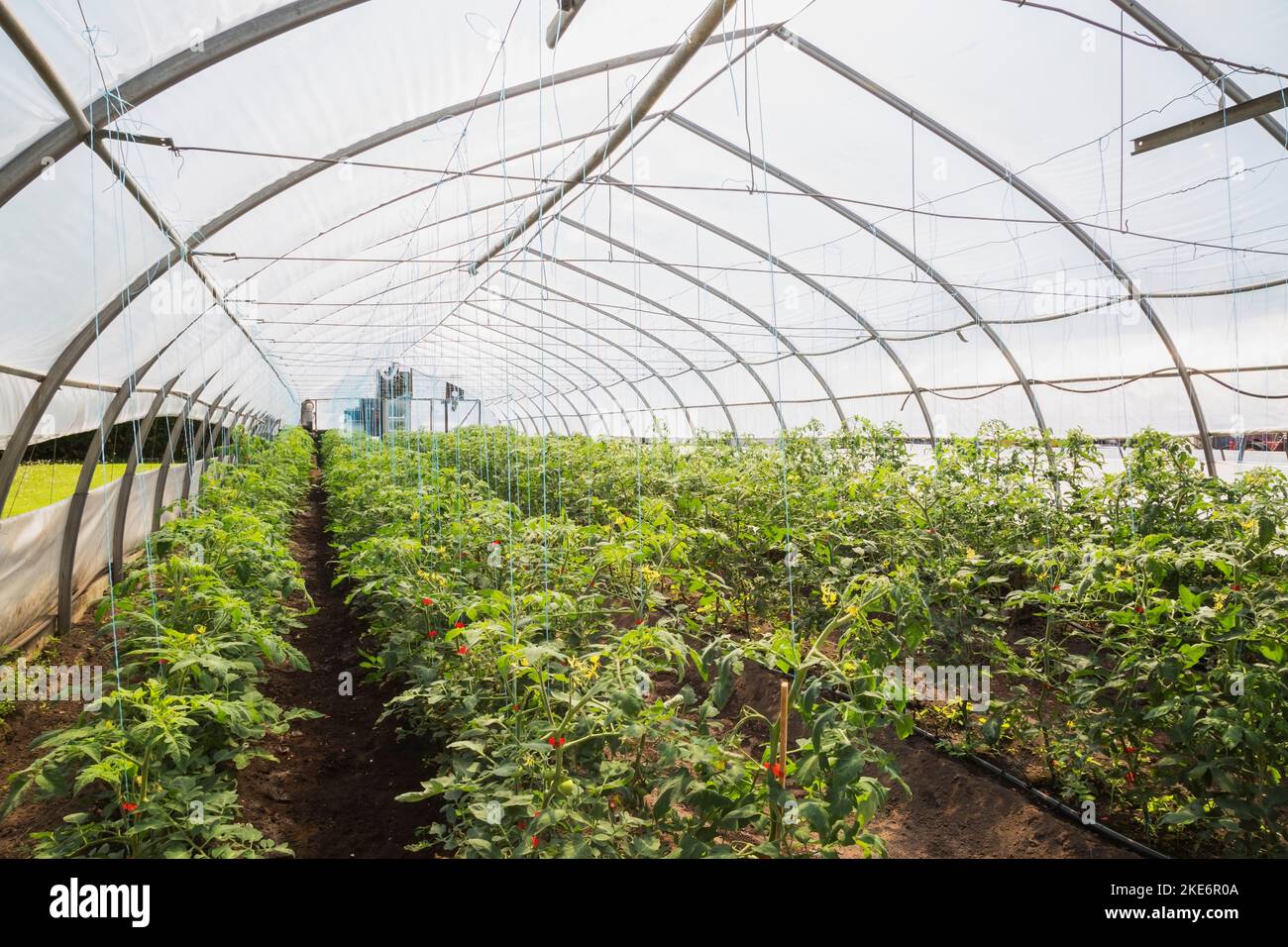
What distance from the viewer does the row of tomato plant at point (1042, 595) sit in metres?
2.57

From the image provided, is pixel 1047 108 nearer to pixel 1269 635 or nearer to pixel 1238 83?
pixel 1238 83

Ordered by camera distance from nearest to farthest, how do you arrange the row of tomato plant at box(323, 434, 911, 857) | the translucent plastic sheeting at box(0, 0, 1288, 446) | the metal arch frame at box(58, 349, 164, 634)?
1. the row of tomato plant at box(323, 434, 911, 857)
2. the translucent plastic sheeting at box(0, 0, 1288, 446)
3. the metal arch frame at box(58, 349, 164, 634)

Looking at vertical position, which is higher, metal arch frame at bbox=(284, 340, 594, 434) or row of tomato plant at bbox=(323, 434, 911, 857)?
metal arch frame at bbox=(284, 340, 594, 434)

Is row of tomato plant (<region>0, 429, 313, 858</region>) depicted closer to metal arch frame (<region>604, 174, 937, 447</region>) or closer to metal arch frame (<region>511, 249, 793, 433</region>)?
metal arch frame (<region>604, 174, 937, 447</region>)

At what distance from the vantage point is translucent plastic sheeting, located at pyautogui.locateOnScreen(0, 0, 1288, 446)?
4.09 metres

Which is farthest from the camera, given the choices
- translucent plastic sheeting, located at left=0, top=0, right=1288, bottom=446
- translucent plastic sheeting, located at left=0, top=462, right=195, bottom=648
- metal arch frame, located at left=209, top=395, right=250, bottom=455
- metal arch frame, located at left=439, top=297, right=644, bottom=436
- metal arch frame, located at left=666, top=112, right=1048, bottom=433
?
metal arch frame, located at left=439, top=297, right=644, bottom=436

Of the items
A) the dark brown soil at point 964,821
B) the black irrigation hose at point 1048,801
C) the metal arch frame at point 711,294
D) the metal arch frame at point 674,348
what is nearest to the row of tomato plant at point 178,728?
the dark brown soil at point 964,821

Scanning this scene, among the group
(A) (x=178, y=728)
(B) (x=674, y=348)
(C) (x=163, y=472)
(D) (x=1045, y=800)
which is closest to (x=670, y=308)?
(B) (x=674, y=348)

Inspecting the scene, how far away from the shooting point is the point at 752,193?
7.48 metres

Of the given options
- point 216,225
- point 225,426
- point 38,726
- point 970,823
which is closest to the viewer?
point 970,823

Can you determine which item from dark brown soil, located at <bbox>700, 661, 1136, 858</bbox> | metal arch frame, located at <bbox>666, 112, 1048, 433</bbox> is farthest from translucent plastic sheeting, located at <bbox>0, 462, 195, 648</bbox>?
metal arch frame, located at <bbox>666, 112, 1048, 433</bbox>

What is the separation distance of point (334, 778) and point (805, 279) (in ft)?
30.5

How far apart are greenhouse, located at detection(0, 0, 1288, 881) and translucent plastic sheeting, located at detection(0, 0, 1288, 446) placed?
0.04m

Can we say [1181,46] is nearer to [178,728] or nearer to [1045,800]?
[1045,800]
